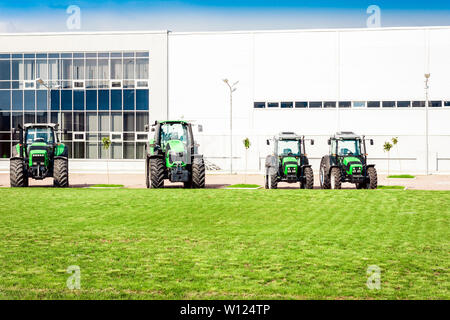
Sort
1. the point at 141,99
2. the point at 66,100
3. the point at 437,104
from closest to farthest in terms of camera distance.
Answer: the point at 437,104
the point at 141,99
the point at 66,100

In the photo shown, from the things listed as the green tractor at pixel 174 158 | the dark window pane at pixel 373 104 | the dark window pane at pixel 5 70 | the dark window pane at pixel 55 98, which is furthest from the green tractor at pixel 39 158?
the dark window pane at pixel 373 104

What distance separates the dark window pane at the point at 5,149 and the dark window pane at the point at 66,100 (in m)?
5.78

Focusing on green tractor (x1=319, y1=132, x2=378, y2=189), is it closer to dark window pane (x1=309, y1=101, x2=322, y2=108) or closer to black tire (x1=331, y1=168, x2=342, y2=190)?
black tire (x1=331, y1=168, x2=342, y2=190)

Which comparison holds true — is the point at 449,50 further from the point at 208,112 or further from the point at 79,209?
the point at 79,209

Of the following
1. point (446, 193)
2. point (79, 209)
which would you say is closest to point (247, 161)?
point (446, 193)

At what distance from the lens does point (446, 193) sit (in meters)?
23.6

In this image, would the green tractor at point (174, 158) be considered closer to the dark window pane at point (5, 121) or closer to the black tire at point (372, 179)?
the black tire at point (372, 179)

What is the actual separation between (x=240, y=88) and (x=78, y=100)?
14.2 meters

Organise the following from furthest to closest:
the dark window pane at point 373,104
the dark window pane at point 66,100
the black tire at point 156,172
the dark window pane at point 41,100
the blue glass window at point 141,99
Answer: the dark window pane at point 66,100, the dark window pane at point 41,100, the blue glass window at point 141,99, the dark window pane at point 373,104, the black tire at point 156,172

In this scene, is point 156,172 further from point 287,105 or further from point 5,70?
point 5,70

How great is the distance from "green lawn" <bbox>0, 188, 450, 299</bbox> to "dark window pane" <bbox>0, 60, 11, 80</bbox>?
38.0m

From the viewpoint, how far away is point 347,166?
1123 inches

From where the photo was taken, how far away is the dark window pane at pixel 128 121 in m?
55.7

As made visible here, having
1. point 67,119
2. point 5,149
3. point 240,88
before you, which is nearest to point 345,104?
point 240,88
